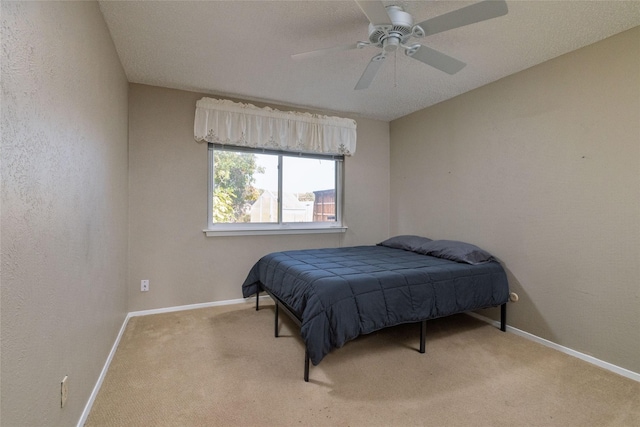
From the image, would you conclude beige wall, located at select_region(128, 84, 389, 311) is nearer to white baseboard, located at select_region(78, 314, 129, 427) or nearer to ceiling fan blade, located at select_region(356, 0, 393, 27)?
white baseboard, located at select_region(78, 314, 129, 427)

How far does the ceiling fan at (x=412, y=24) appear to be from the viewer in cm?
150

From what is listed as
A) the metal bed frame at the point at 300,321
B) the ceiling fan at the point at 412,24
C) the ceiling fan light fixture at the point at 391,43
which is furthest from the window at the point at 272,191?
the ceiling fan light fixture at the point at 391,43

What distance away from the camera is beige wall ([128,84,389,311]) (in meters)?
3.12

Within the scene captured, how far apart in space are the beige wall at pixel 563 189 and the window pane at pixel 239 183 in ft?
7.27

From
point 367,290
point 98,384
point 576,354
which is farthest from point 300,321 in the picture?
point 576,354

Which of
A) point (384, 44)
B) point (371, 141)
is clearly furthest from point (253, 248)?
point (384, 44)

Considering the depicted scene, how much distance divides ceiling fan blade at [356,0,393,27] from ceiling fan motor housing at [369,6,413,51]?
0.20ft

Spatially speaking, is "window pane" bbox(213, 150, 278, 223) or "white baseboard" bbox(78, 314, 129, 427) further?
"window pane" bbox(213, 150, 278, 223)

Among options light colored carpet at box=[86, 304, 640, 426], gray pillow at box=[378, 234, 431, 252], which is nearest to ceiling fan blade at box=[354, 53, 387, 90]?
gray pillow at box=[378, 234, 431, 252]

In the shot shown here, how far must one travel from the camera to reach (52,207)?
47.9 inches

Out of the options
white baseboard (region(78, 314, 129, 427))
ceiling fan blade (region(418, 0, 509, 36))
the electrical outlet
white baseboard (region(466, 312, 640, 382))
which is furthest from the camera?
white baseboard (region(466, 312, 640, 382))

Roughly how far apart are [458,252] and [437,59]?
1752mm

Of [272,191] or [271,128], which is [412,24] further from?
[272,191]

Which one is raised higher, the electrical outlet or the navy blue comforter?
the navy blue comforter
